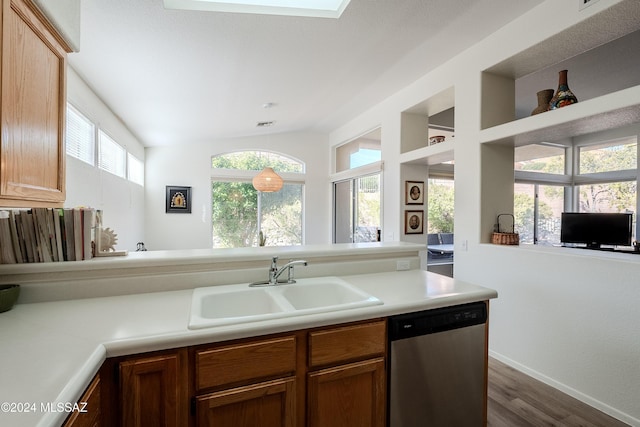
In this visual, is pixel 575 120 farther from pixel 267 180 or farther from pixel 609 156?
pixel 609 156

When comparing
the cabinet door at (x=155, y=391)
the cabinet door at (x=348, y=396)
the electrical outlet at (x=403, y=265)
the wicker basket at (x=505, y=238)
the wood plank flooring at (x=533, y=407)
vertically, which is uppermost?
the wicker basket at (x=505, y=238)

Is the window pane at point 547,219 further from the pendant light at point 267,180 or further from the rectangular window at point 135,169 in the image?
the rectangular window at point 135,169

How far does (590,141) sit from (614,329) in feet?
16.4

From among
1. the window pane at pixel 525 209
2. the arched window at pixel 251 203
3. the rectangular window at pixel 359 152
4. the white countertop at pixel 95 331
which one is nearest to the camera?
the white countertop at pixel 95 331

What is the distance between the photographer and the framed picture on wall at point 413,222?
3.90 meters

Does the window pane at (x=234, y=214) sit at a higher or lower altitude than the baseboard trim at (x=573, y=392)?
higher

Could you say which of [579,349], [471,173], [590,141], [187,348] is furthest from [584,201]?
[187,348]

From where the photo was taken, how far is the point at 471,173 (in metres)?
2.83

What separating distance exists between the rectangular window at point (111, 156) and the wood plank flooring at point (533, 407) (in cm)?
418

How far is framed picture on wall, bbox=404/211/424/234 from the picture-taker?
390cm

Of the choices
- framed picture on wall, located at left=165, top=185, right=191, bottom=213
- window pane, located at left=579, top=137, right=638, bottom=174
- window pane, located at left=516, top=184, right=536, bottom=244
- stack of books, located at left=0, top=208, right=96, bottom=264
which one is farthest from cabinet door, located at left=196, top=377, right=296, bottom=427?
window pane, located at left=579, top=137, right=638, bottom=174

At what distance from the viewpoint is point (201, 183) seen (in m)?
5.58

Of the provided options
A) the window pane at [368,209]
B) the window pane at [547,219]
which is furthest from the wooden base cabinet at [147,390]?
the window pane at [547,219]

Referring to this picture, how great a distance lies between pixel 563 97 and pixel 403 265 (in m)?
1.83
